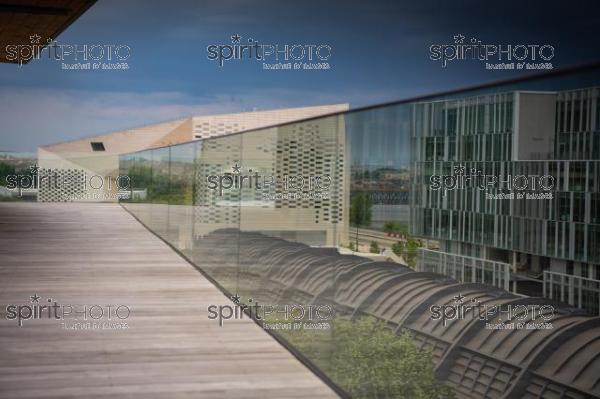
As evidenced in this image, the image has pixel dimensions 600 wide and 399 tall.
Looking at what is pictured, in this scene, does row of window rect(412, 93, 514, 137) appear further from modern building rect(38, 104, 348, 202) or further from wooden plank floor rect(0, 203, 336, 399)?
modern building rect(38, 104, 348, 202)

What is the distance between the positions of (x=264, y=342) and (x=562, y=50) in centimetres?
5160

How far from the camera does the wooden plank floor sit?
2.95 m

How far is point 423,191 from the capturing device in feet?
7.26

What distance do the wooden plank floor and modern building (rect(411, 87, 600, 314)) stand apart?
1.13 meters

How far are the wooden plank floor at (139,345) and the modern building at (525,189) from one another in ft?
3.72

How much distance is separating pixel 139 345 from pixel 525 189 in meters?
2.31

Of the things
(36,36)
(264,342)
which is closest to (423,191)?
(264,342)

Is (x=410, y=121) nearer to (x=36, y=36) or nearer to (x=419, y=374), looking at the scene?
(x=419, y=374)

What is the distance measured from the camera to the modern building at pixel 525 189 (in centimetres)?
159

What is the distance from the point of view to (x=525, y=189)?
5.69ft

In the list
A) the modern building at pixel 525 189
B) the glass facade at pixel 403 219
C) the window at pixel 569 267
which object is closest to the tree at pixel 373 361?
the glass facade at pixel 403 219

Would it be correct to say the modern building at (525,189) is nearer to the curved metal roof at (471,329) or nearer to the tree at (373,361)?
the curved metal roof at (471,329)

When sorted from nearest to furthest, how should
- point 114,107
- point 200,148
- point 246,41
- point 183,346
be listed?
point 183,346
point 200,148
point 114,107
point 246,41

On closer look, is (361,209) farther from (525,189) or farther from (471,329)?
(525,189)
